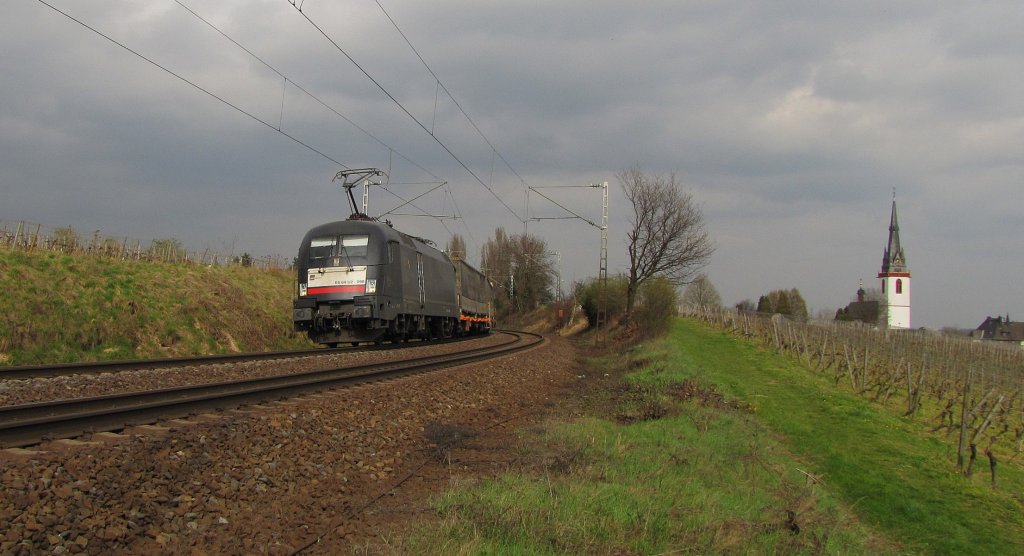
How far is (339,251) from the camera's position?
19812 millimetres

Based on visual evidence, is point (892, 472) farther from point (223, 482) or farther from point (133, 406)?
point (133, 406)

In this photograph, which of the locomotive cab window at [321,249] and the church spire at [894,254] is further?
the church spire at [894,254]

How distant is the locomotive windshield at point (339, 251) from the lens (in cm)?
1969

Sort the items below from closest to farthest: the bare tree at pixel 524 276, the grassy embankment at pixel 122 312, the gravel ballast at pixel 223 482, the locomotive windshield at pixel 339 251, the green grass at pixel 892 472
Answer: the gravel ballast at pixel 223 482, the green grass at pixel 892 472, the grassy embankment at pixel 122 312, the locomotive windshield at pixel 339 251, the bare tree at pixel 524 276

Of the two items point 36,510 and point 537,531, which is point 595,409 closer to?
point 537,531

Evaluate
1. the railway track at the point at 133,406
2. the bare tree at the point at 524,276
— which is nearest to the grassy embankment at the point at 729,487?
Result: the railway track at the point at 133,406

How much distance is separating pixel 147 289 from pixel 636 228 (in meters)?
28.2

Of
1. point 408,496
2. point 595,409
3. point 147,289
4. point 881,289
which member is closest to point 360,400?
point 408,496

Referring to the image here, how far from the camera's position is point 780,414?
15.5m

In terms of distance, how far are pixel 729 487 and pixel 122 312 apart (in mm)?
17545

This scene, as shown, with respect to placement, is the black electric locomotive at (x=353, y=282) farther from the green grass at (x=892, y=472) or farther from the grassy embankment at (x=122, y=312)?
the green grass at (x=892, y=472)

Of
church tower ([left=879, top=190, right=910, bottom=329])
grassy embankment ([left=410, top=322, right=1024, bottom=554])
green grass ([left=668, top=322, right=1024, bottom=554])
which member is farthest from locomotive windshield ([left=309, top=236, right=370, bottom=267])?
church tower ([left=879, top=190, right=910, bottom=329])

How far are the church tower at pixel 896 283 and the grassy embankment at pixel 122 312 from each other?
116 m

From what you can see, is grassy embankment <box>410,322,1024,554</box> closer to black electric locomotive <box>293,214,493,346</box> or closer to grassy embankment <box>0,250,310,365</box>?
black electric locomotive <box>293,214,493,346</box>
